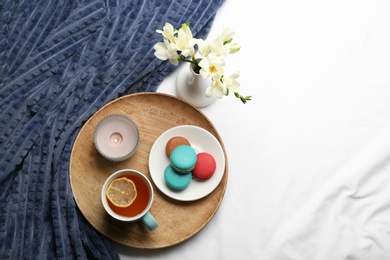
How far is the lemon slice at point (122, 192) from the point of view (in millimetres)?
731

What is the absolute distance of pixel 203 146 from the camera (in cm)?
79

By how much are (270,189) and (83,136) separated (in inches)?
13.8

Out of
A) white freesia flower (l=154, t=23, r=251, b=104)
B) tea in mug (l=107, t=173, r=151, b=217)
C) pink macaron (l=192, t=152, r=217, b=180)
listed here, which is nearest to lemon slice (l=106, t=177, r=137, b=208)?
tea in mug (l=107, t=173, r=151, b=217)

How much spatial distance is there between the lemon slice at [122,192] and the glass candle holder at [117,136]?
1.6 inches

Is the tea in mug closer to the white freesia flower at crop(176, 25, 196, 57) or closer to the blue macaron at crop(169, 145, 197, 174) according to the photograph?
the blue macaron at crop(169, 145, 197, 174)

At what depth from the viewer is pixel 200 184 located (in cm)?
78

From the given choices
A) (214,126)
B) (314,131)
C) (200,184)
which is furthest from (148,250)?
(314,131)

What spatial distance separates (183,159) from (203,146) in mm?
60

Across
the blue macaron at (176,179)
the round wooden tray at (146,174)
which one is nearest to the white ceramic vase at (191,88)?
the round wooden tray at (146,174)

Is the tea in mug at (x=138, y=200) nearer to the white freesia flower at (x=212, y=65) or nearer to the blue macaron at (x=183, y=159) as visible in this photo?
the blue macaron at (x=183, y=159)

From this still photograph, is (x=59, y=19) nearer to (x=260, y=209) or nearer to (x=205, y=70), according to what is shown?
(x=205, y=70)

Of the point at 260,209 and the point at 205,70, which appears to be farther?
the point at 260,209

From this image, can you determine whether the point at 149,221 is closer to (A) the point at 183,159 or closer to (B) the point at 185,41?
(A) the point at 183,159

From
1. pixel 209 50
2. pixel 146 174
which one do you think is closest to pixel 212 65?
pixel 209 50
